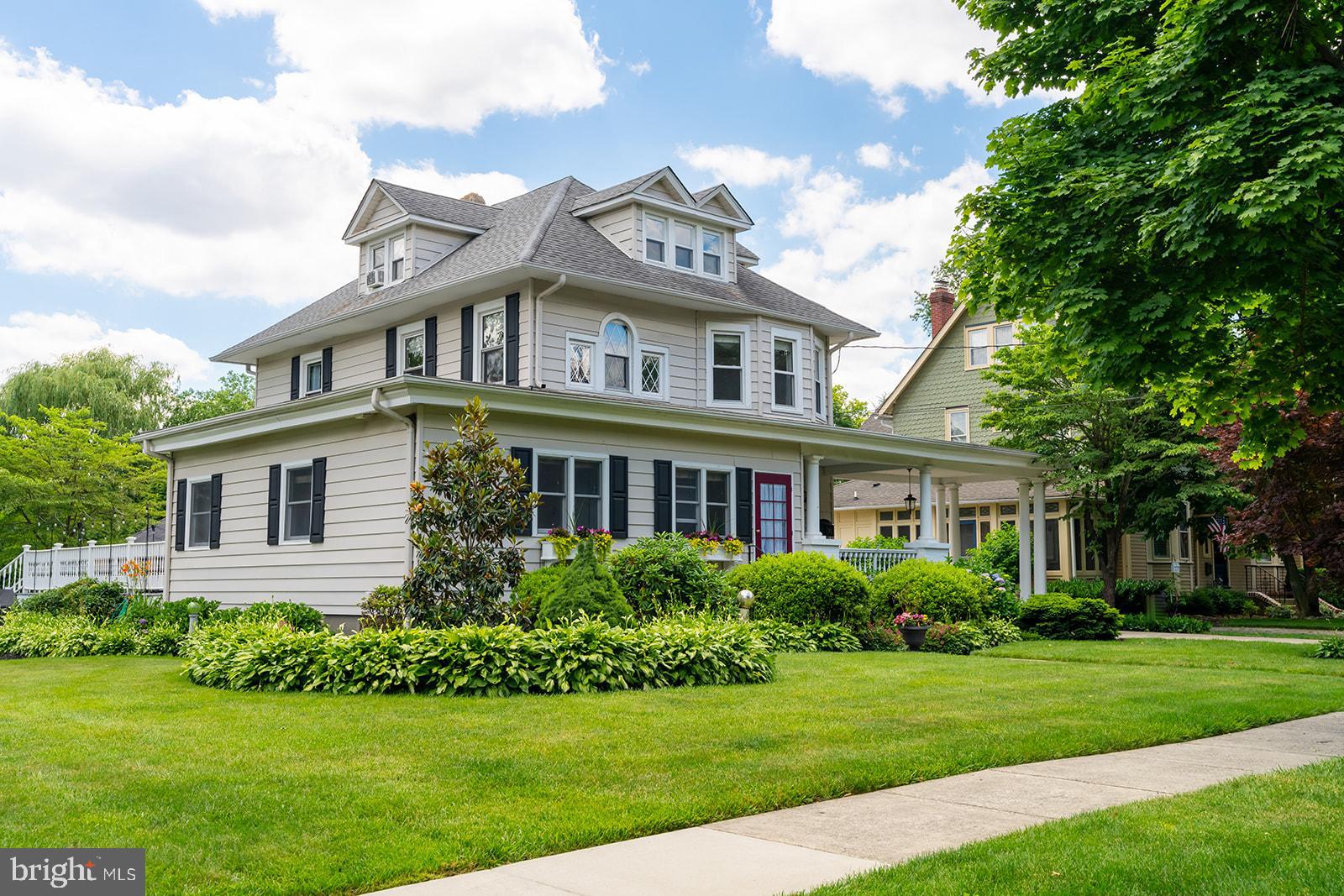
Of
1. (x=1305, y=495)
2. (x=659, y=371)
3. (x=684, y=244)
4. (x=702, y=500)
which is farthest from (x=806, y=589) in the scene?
(x=1305, y=495)

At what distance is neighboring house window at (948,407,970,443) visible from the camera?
3434cm

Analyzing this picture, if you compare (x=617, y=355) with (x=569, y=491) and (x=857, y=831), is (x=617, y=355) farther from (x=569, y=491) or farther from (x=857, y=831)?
(x=857, y=831)

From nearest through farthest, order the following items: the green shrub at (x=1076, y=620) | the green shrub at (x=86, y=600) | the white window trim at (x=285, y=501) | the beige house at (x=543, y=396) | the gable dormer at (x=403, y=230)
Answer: the beige house at (x=543, y=396)
the white window trim at (x=285, y=501)
the green shrub at (x=1076, y=620)
the green shrub at (x=86, y=600)
the gable dormer at (x=403, y=230)

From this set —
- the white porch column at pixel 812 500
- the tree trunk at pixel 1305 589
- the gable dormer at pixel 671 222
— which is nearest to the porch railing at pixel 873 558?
the white porch column at pixel 812 500

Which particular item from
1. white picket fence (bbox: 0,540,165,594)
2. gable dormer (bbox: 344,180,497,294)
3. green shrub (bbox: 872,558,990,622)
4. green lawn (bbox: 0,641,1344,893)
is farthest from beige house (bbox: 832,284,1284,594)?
green lawn (bbox: 0,641,1344,893)

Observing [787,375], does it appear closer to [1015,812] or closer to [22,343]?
[1015,812]

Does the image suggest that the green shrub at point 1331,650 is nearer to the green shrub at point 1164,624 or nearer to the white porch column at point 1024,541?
the green shrub at point 1164,624

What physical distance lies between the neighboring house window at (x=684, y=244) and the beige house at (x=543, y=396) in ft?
0.16

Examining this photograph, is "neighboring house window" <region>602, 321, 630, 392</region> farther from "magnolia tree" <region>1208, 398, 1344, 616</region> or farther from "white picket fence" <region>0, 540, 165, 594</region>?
"magnolia tree" <region>1208, 398, 1344, 616</region>

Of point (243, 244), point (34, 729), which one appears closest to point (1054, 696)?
point (34, 729)

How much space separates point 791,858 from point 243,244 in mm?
35614

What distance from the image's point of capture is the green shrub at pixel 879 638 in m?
16.5

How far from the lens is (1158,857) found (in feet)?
16.4

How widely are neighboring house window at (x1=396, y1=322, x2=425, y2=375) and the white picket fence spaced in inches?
229
